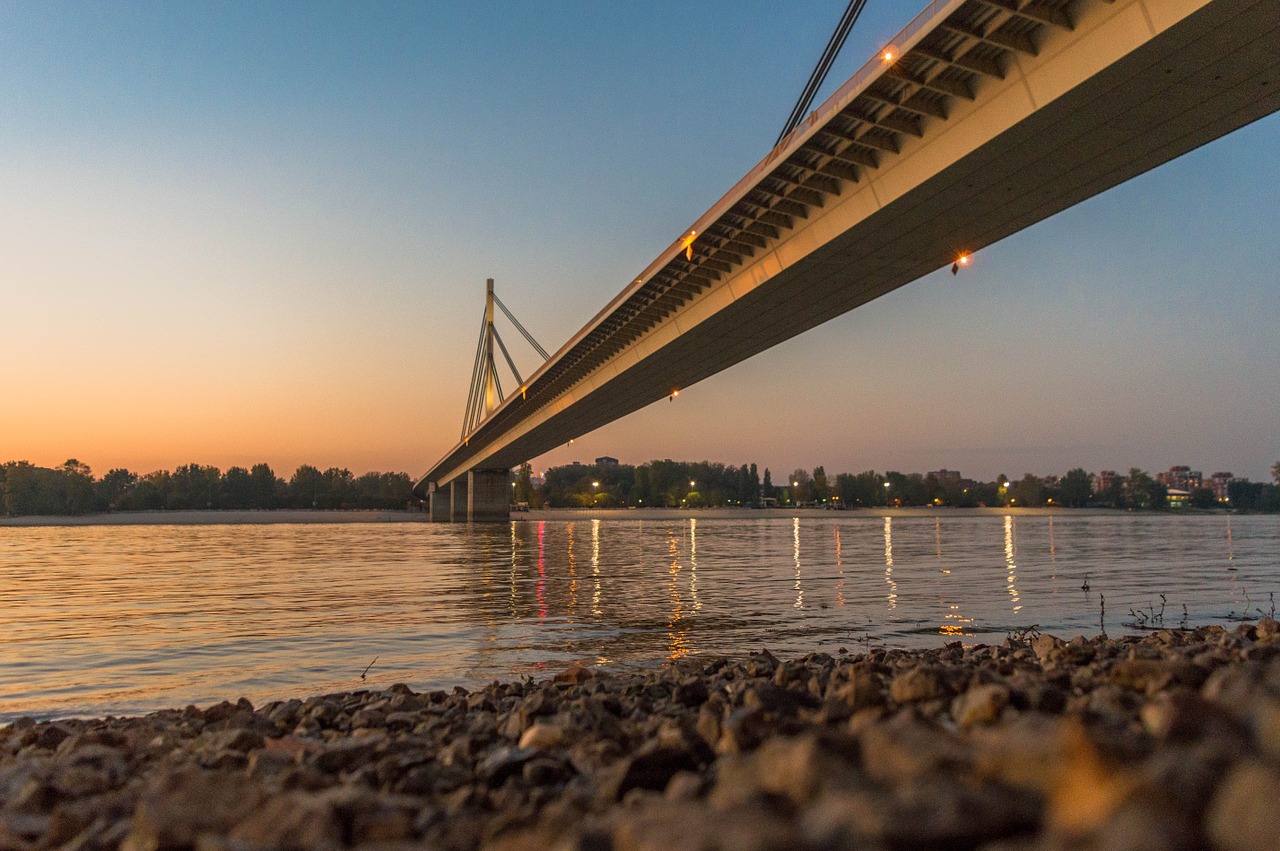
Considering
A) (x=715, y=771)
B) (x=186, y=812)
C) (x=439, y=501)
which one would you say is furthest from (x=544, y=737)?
(x=439, y=501)

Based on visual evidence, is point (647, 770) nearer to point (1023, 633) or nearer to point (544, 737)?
point (544, 737)

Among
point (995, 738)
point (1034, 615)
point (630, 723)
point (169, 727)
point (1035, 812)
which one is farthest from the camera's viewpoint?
point (1034, 615)

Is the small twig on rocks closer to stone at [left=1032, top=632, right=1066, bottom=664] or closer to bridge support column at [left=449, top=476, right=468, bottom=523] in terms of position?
stone at [left=1032, top=632, right=1066, bottom=664]

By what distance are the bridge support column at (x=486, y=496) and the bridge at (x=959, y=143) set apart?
222 ft

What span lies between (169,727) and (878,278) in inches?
1000

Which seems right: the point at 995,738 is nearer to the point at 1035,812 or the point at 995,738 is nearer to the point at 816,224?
the point at 1035,812

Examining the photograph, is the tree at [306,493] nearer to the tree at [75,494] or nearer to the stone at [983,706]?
the tree at [75,494]

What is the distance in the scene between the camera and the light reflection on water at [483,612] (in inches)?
449

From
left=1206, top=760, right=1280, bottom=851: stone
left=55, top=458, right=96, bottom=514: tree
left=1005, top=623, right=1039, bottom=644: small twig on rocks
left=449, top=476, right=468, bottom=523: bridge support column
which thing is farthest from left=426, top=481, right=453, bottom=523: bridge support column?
left=1206, top=760, right=1280, bottom=851: stone

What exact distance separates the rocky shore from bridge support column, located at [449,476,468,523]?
4153 inches

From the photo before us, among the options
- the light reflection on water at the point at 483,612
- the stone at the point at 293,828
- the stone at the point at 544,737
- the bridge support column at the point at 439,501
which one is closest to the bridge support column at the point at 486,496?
the bridge support column at the point at 439,501

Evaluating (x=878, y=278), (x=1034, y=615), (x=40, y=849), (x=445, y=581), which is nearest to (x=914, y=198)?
(x=878, y=278)

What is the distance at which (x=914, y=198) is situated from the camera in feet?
70.6

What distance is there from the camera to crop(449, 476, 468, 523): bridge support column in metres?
112
